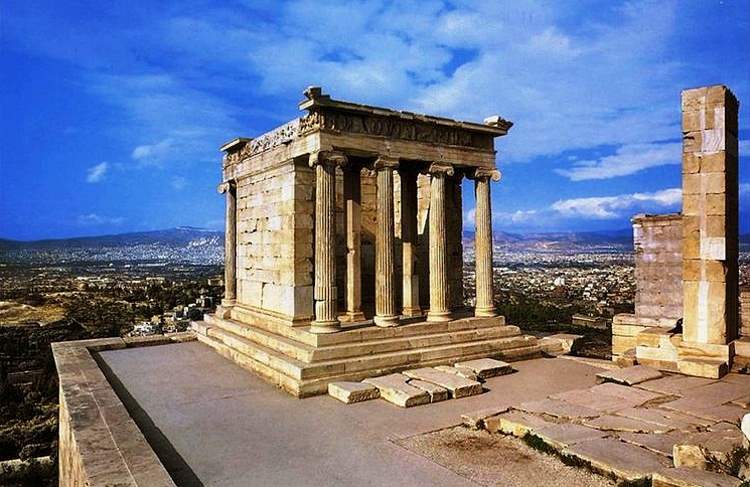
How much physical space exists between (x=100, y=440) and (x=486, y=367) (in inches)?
305

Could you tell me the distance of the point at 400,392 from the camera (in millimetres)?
10188

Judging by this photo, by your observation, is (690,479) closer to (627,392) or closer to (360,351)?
(627,392)

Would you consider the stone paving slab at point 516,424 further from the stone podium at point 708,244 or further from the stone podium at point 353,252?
the stone podium at point 708,244

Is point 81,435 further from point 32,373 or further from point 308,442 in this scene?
point 32,373

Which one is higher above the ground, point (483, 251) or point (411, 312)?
point (483, 251)

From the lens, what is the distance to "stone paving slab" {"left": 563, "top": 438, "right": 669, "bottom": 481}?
654 cm

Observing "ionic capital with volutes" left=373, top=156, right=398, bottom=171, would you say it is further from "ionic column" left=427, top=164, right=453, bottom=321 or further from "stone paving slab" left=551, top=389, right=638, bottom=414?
"stone paving slab" left=551, top=389, right=638, bottom=414

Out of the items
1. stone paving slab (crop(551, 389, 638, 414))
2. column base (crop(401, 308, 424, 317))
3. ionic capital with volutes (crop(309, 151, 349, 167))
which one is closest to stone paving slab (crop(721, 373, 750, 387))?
stone paving slab (crop(551, 389, 638, 414))

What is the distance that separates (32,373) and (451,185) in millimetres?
25009

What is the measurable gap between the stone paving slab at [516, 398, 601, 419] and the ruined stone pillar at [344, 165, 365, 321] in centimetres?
534

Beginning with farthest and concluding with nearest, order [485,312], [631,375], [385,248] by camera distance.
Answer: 1. [485,312]
2. [385,248]
3. [631,375]

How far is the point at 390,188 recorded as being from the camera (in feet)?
44.2

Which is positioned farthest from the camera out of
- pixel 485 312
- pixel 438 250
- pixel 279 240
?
pixel 485 312

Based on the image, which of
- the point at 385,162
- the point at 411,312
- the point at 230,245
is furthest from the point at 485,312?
the point at 230,245
